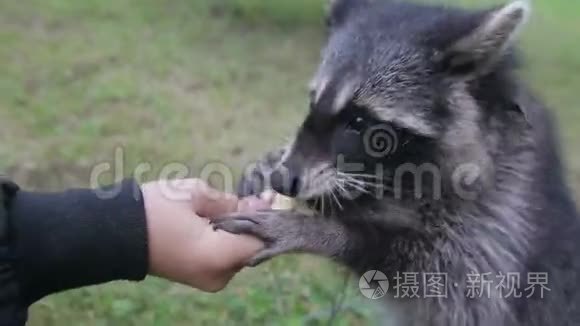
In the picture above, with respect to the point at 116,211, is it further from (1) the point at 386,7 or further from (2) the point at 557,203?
(2) the point at 557,203

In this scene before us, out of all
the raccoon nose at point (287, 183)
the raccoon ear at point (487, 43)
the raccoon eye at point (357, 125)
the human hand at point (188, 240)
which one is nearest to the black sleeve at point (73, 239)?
the human hand at point (188, 240)

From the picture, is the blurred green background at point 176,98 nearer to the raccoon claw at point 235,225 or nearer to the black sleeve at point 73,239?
the raccoon claw at point 235,225

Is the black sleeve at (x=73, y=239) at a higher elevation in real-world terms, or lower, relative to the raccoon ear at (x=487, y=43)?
lower

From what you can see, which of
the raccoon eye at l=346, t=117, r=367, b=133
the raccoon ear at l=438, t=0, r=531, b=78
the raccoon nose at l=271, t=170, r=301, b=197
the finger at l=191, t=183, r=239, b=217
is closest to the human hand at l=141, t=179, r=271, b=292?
the finger at l=191, t=183, r=239, b=217

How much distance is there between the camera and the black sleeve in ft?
6.41

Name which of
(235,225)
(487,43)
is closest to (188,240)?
(235,225)

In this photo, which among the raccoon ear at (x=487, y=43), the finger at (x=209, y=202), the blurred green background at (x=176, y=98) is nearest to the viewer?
the raccoon ear at (x=487, y=43)

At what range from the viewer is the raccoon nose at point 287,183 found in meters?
1.96

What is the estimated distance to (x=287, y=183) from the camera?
6.42ft

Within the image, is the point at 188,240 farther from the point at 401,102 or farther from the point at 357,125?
the point at 401,102

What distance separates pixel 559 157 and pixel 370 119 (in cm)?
54

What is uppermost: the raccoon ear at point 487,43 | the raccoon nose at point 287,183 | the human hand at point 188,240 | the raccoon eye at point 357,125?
the raccoon ear at point 487,43

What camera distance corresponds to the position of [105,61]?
176 inches

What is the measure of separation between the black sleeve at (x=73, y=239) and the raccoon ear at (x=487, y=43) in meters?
0.75
